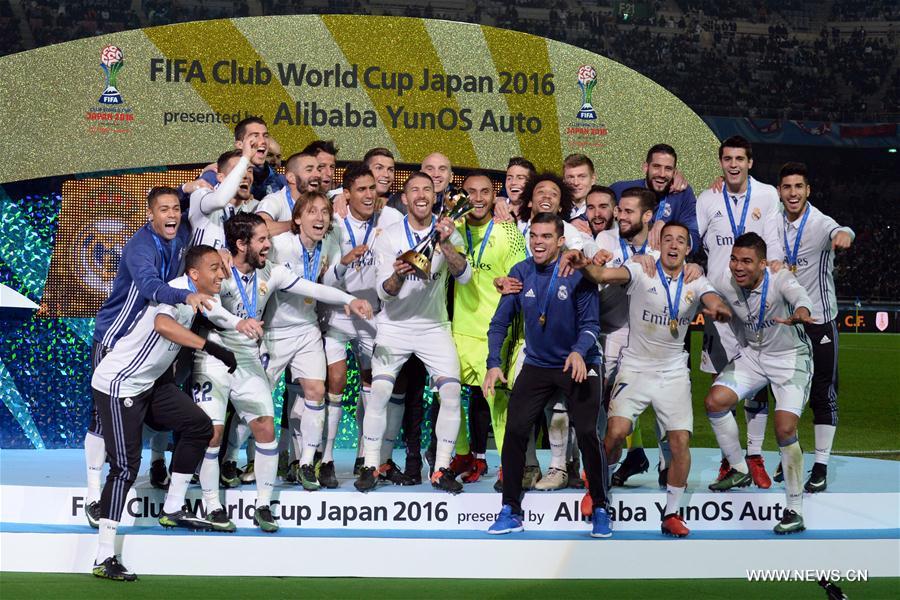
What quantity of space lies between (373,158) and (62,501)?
8.86 ft

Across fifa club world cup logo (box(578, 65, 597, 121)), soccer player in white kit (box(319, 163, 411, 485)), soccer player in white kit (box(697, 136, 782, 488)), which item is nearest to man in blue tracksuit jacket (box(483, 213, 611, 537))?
soccer player in white kit (box(319, 163, 411, 485))

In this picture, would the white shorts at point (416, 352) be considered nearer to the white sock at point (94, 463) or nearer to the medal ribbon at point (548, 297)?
the medal ribbon at point (548, 297)

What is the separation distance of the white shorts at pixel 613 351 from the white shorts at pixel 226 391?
80.8 inches

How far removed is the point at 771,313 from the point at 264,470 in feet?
9.87

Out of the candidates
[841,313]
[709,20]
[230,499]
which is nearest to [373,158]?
[230,499]

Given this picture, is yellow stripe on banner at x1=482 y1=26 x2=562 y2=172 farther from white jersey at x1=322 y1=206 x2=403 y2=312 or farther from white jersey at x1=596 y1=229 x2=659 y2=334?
white jersey at x1=322 y1=206 x2=403 y2=312

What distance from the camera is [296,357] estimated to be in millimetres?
6355

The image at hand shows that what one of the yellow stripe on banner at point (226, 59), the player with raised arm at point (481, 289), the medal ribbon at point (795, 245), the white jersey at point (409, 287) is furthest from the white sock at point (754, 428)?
the yellow stripe on banner at point (226, 59)

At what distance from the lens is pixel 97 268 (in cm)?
802

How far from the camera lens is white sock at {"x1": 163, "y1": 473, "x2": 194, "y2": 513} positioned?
230 inches

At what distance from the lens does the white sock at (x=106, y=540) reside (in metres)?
5.38

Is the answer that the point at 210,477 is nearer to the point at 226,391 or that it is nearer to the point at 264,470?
the point at 264,470

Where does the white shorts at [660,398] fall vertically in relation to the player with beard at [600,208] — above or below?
below

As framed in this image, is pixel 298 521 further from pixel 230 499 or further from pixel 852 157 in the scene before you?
pixel 852 157
